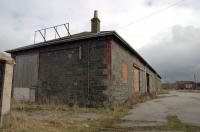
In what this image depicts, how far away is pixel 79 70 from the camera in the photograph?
41.5ft

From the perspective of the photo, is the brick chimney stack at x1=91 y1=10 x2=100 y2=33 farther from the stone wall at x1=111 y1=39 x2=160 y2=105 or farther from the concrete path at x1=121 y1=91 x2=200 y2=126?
the concrete path at x1=121 y1=91 x2=200 y2=126

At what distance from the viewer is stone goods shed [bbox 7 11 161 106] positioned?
11836mm

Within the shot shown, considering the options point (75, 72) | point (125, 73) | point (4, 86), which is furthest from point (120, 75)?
point (4, 86)

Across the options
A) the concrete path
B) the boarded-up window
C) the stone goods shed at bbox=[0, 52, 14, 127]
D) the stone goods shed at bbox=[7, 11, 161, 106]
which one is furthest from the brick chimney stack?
the stone goods shed at bbox=[0, 52, 14, 127]

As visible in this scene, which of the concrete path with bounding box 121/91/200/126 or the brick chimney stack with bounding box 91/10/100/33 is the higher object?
the brick chimney stack with bounding box 91/10/100/33

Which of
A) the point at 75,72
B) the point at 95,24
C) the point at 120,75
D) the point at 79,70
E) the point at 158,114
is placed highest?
the point at 95,24

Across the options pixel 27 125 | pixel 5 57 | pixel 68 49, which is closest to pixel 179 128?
pixel 27 125

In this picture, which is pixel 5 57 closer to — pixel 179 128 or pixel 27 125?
pixel 27 125

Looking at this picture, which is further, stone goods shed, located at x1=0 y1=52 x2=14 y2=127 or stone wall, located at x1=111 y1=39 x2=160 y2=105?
stone wall, located at x1=111 y1=39 x2=160 y2=105

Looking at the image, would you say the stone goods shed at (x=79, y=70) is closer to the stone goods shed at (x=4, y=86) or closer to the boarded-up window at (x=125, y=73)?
the boarded-up window at (x=125, y=73)

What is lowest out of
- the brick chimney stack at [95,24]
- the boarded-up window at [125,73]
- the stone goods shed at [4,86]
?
the stone goods shed at [4,86]

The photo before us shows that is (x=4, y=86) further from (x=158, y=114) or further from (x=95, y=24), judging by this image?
(x=95, y=24)

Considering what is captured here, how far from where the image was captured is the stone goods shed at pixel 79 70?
11.8 metres

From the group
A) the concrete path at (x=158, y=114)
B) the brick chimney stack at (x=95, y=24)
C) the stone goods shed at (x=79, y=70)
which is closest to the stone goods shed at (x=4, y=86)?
the concrete path at (x=158, y=114)
